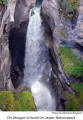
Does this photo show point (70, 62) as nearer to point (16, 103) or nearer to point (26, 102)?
point (26, 102)

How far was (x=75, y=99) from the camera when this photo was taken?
12.1m

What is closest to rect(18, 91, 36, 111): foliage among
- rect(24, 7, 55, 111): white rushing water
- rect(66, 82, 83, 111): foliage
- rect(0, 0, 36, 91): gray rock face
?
rect(0, 0, 36, 91): gray rock face

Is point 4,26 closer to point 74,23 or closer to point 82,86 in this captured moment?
point 74,23

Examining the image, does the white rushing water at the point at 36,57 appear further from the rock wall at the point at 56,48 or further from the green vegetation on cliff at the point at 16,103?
the green vegetation on cliff at the point at 16,103

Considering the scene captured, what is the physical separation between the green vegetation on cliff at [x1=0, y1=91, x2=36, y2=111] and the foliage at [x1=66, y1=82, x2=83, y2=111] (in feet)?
11.1

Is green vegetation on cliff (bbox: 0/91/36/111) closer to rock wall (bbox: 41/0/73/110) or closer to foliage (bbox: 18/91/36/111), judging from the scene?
foliage (bbox: 18/91/36/111)

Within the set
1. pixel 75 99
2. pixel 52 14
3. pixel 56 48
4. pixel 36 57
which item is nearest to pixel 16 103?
pixel 75 99

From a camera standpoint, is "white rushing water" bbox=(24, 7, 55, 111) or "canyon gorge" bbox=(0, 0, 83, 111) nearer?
"canyon gorge" bbox=(0, 0, 83, 111)

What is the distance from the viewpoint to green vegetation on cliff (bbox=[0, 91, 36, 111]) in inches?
363

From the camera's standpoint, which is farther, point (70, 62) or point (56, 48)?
point (56, 48)

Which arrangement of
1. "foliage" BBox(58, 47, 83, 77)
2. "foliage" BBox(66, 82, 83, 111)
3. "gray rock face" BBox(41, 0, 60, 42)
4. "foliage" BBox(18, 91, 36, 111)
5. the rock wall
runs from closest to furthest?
"foliage" BBox(18, 91, 36, 111), "foliage" BBox(66, 82, 83, 111), "foliage" BBox(58, 47, 83, 77), the rock wall, "gray rock face" BBox(41, 0, 60, 42)

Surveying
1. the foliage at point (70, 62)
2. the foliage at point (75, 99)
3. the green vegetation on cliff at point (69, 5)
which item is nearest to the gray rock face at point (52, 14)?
the green vegetation on cliff at point (69, 5)

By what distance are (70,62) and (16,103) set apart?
5528mm

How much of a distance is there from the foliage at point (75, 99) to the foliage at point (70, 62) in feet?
2.98
